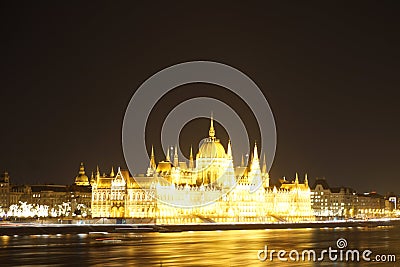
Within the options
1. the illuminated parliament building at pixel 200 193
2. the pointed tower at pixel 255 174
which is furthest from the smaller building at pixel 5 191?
the pointed tower at pixel 255 174

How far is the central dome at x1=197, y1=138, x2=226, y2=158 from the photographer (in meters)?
138

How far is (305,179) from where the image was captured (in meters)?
165

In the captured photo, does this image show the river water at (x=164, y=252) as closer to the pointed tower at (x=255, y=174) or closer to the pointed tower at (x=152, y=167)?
the pointed tower at (x=152, y=167)

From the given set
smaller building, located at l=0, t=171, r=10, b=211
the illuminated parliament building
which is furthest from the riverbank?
smaller building, located at l=0, t=171, r=10, b=211

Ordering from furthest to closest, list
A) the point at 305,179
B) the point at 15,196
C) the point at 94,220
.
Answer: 1. the point at 305,179
2. the point at 15,196
3. the point at 94,220

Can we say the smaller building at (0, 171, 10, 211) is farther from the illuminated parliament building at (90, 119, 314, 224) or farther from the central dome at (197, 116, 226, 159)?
the central dome at (197, 116, 226, 159)

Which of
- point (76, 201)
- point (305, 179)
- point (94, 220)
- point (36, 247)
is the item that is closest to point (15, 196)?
point (76, 201)

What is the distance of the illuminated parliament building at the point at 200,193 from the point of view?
12262cm

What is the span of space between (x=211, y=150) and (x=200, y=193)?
12.1 meters

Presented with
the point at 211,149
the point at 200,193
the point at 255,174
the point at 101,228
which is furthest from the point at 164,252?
the point at 255,174

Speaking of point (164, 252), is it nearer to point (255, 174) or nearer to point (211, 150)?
point (211, 150)

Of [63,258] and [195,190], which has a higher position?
[195,190]

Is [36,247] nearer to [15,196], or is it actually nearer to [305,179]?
[15,196]

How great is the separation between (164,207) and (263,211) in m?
24.6
